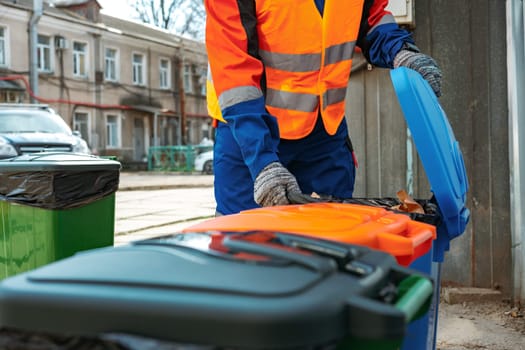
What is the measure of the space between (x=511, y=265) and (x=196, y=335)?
3.27 meters

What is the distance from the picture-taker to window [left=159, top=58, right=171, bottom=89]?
3222cm

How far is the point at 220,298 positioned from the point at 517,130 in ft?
10.0

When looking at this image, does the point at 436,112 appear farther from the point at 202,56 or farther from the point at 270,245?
the point at 202,56

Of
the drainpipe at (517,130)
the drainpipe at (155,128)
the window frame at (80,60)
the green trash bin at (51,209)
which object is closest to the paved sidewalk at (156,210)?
the green trash bin at (51,209)

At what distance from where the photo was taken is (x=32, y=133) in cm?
1245

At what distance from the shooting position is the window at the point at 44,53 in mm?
25672

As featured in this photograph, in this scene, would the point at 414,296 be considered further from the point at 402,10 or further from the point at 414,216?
the point at 402,10

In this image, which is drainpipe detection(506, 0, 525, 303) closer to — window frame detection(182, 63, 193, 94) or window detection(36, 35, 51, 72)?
window detection(36, 35, 51, 72)

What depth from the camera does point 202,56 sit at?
34.5m

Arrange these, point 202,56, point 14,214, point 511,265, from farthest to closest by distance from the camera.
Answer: point 202,56
point 511,265
point 14,214

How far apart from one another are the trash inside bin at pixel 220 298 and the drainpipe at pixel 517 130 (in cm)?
272

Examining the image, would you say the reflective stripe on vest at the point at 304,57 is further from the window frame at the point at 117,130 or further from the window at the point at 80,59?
the window frame at the point at 117,130

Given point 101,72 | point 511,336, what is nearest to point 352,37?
point 511,336

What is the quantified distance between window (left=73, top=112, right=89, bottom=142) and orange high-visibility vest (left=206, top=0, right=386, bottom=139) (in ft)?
84.5
